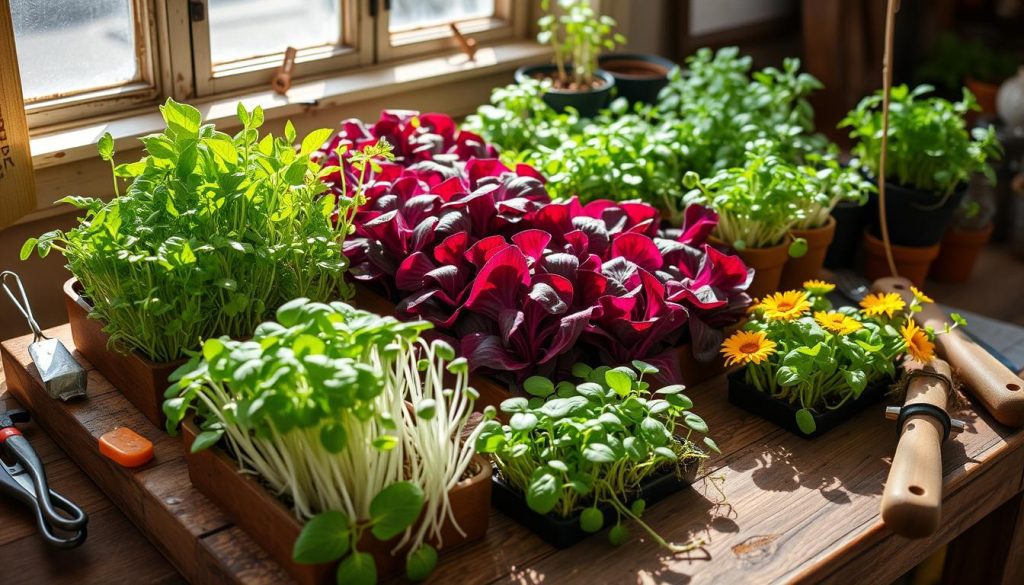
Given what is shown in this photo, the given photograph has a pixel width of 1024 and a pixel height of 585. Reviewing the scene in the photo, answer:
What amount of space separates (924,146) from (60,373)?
1473mm

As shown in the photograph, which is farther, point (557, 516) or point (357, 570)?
point (557, 516)

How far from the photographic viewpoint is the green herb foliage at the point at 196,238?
1.21 metres

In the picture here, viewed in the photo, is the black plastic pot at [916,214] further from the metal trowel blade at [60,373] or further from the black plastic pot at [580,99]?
the metal trowel blade at [60,373]

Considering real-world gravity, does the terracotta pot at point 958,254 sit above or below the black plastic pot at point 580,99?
below

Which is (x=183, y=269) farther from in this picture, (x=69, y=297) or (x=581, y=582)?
(x=581, y=582)

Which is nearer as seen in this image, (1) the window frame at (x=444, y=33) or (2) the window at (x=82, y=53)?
(2) the window at (x=82, y=53)

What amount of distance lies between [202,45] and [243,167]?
27.6 inches

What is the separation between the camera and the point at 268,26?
6.71ft

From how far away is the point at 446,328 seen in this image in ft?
4.53

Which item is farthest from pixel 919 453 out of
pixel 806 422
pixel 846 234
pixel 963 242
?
pixel 963 242

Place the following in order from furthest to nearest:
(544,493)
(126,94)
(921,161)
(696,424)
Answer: (921,161) → (126,94) → (696,424) → (544,493)

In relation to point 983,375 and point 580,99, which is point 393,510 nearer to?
point 983,375

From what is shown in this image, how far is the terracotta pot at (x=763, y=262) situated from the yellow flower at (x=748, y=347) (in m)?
0.25

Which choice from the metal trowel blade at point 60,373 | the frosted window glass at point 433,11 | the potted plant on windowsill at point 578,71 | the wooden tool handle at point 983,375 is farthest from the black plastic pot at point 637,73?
the metal trowel blade at point 60,373
